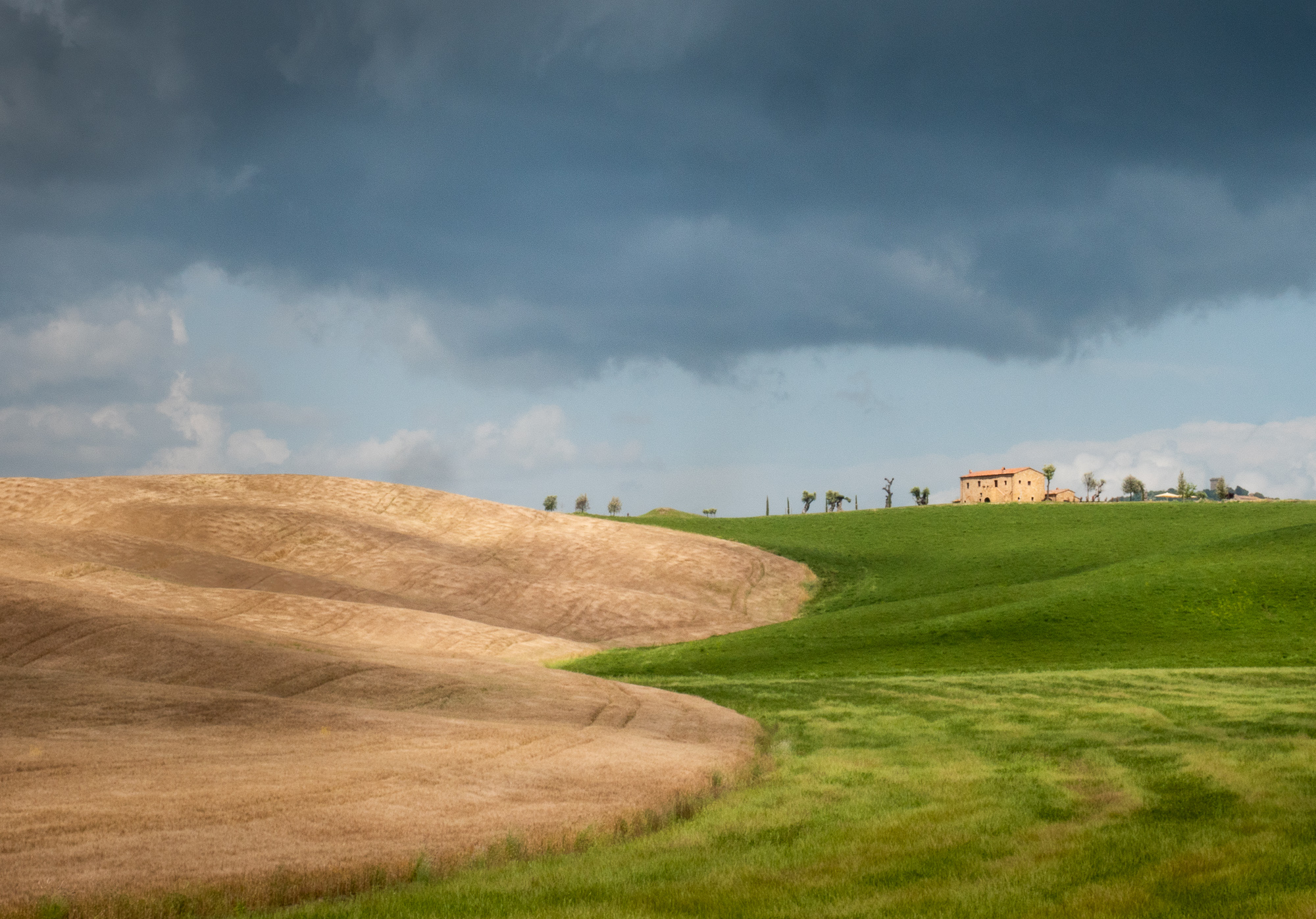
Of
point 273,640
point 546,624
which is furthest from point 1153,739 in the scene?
point 546,624

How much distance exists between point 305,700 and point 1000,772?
20.0 metres

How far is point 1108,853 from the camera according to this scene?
13102 mm

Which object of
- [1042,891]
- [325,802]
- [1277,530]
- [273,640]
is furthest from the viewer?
[1277,530]

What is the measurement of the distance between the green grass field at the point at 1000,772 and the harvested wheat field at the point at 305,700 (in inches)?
96.2

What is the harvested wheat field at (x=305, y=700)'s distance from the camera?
46.1 feet

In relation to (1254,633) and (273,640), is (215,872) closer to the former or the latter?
(273,640)

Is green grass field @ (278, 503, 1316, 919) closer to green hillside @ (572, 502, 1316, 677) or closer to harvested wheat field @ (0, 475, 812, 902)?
green hillside @ (572, 502, 1316, 677)

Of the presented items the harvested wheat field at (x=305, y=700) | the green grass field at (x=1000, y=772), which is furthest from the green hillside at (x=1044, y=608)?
the harvested wheat field at (x=305, y=700)

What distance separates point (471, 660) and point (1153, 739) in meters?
26.9

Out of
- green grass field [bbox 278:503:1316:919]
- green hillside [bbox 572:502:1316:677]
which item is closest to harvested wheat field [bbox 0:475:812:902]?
green grass field [bbox 278:503:1316:919]

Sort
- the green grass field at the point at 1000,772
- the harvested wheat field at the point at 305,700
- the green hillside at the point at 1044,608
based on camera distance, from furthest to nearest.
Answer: the green hillside at the point at 1044,608
the harvested wheat field at the point at 305,700
the green grass field at the point at 1000,772

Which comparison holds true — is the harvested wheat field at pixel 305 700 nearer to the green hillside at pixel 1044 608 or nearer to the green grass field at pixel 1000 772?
the green grass field at pixel 1000 772

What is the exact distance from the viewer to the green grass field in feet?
37.6

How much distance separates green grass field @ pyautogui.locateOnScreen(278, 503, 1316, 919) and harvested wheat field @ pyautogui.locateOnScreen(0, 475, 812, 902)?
96.2 inches
